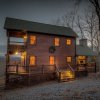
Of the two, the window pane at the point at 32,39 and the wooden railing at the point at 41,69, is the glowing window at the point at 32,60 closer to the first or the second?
the wooden railing at the point at 41,69

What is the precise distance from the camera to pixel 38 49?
1033 inches

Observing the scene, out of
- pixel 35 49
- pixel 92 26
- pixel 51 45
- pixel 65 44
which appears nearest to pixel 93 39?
pixel 92 26

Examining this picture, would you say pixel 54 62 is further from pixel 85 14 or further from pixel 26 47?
pixel 85 14

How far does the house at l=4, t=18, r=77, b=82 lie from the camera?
24062 millimetres

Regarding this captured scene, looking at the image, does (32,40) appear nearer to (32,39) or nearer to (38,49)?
(32,39)

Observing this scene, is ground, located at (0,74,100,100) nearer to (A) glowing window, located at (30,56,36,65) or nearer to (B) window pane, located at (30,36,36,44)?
(A) glowing window, located at (30,56,36,65)

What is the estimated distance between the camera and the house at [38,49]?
78.9 ft

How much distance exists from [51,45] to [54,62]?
10.1 feet

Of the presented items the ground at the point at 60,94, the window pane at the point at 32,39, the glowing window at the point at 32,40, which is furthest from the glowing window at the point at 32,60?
the ground at the point at 60,94

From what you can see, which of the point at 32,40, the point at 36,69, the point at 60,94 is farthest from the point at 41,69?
the point at 60,94

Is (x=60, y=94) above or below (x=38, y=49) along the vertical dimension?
below

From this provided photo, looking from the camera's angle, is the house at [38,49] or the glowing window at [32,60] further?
the glowing window at [32,60]

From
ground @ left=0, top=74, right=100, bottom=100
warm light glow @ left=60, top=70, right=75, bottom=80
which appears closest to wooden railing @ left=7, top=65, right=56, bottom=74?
warm light glow @ left=60, top=70, right=75, bottom=80

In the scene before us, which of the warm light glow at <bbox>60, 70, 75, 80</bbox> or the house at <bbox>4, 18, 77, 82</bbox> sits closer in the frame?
the house at <bbox>4, 18, 77, 82</bbox>
